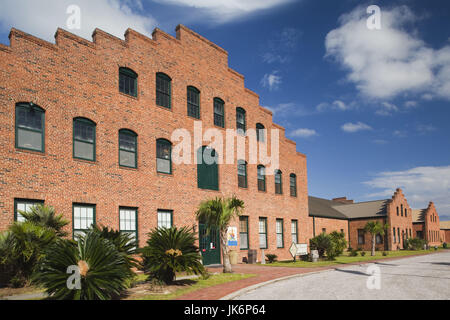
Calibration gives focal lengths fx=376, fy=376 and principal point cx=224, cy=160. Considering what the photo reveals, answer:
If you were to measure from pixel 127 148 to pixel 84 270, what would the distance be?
1067 centimetres

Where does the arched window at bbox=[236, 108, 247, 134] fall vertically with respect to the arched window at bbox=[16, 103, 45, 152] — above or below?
above

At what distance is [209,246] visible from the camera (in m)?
23.8

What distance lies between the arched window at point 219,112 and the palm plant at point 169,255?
12.9 m

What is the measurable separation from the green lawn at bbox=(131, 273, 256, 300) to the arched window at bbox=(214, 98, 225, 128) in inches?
473

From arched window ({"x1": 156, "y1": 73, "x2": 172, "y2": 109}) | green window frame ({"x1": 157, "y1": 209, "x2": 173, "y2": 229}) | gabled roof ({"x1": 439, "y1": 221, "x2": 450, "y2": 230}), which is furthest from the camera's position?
gabled roof ({"x1": 439, "y1": 221, "x2": 450, "y2": 230})

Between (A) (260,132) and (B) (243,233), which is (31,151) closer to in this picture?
(B) (243,233)

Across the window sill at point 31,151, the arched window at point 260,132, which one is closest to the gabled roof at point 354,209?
the arched window at point 260,132

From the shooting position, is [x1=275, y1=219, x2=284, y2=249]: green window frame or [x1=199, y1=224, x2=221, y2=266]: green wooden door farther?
[x1=275, y1=219, x2=284, y2=249]: green window frame

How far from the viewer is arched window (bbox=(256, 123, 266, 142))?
29.7m

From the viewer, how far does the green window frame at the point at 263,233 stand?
93.1 ft

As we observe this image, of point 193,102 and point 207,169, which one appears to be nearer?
point 193,102

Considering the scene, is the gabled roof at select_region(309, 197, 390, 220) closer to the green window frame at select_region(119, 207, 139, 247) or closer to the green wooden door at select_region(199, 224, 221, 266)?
the green wooden door at select_region(199, 224, 221, 266)

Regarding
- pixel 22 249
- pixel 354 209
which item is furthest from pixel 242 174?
pixel 354 209

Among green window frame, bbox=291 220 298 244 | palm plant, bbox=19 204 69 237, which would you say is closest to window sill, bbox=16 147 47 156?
palm plant, bbox=19 204 69 237
